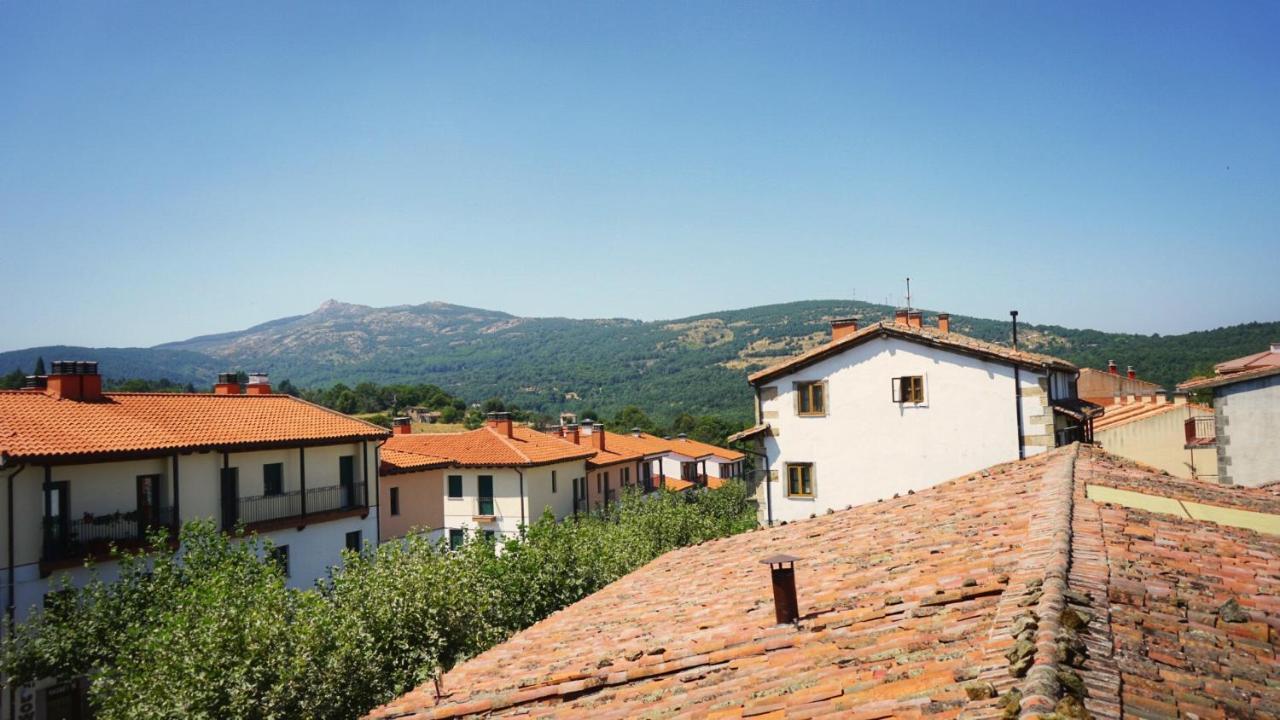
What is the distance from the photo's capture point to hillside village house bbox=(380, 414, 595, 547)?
3659cm

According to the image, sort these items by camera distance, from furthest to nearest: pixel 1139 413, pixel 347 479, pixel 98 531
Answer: pixel 1139 413 → pixel 347 479 → pixel 98 531

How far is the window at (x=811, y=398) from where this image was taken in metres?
21.1

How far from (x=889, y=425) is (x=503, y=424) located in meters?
28.9

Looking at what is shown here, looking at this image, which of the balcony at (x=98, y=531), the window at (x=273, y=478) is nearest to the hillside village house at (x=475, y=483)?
the window at (x=273, y=478)

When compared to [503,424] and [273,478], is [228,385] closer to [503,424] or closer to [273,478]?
[273,478]

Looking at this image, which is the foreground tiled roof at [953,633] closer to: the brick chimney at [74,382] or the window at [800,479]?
the window at [800,479]

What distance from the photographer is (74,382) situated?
23.5 metres

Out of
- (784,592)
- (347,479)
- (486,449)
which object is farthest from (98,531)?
(486,449)

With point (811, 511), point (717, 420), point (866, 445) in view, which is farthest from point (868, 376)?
point (717, 420)

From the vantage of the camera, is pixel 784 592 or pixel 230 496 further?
pixel 230 496

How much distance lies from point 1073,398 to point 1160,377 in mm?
55250

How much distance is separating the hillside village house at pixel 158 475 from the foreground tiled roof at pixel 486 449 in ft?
24.6

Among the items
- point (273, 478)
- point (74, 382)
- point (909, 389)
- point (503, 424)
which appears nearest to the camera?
point (909, 389)

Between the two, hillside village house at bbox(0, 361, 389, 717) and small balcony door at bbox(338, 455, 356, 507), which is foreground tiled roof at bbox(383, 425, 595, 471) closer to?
small balcony door at bbox(338, 455, 356, 507)
